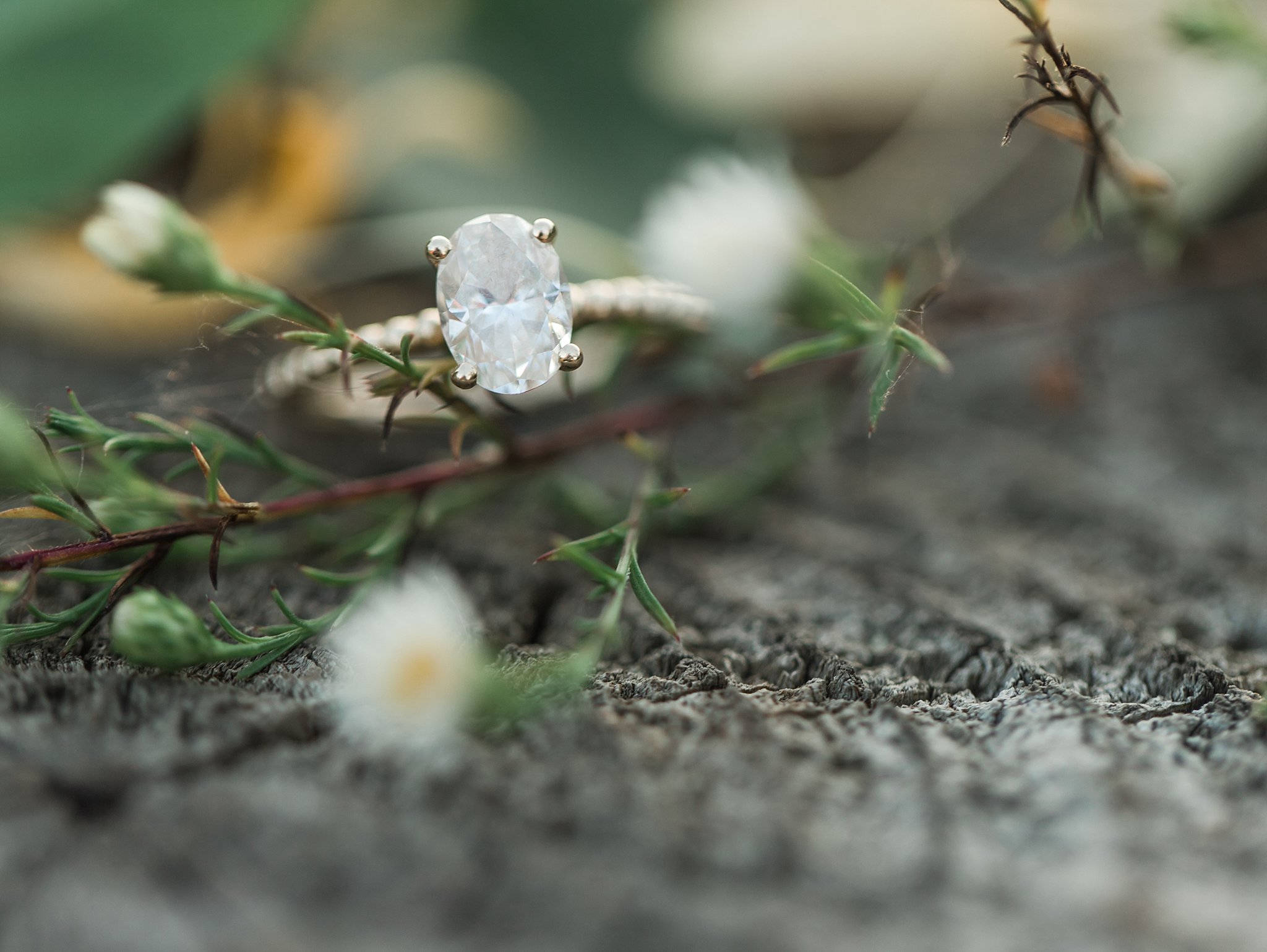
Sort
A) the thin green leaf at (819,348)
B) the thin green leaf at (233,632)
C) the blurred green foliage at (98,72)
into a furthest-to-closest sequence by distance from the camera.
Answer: the blurred green foliage at (98,72) < the thin green leaf at (819,348) < the thin green leaf at (233,632)

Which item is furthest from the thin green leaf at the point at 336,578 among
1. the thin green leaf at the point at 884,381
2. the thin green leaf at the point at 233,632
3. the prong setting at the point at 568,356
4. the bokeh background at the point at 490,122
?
the bokeh background at the point at 490,122

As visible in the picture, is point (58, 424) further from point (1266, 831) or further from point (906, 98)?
point (906, 98)

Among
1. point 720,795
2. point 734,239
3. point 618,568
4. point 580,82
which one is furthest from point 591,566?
point 580,82

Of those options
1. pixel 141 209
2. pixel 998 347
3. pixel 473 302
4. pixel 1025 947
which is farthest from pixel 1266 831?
pixel 998 347

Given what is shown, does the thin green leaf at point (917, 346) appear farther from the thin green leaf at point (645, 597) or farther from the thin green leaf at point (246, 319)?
the thin green leaf at point (246, 319)

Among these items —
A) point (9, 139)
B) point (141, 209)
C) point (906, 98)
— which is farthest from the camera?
point (906, 98)
